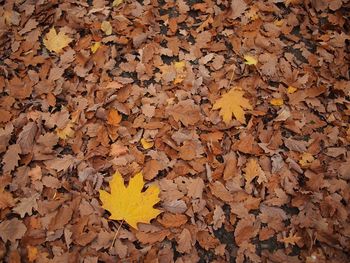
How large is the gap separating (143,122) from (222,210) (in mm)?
917

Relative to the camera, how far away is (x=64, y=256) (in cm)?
210

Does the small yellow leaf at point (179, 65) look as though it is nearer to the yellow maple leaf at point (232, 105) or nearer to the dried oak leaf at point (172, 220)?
the yellow maple leaf at point (232, 105)

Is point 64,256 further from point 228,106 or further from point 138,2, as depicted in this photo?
point 138,2

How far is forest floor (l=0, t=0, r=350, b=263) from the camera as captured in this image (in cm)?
222

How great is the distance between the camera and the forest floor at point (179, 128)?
2.22m

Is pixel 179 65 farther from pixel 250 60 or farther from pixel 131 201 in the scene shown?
pixel 131 201

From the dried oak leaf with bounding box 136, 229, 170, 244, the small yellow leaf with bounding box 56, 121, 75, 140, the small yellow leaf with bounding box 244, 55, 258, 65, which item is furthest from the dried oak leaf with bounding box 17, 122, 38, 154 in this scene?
the small yellow leaf with bounding box 244, 55, 258, 65

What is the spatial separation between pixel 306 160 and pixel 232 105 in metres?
0.72

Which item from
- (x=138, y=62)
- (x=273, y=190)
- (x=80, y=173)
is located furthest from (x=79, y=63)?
(x=273, y=190)

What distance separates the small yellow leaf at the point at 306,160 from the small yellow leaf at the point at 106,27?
6.64 ft

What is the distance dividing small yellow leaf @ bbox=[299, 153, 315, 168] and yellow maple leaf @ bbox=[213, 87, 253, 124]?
1.77 feet

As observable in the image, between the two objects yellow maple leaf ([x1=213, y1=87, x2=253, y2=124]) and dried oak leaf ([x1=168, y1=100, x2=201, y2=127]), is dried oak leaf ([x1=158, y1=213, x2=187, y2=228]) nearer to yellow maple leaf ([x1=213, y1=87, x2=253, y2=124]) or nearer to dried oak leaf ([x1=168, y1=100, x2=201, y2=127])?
dried oak leaf ([x1=168, y1=100, x2=201, y2=127])

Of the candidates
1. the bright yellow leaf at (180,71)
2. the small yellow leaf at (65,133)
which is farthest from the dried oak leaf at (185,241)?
the bright yellow leaf at (180,71)

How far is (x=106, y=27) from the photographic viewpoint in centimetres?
306
